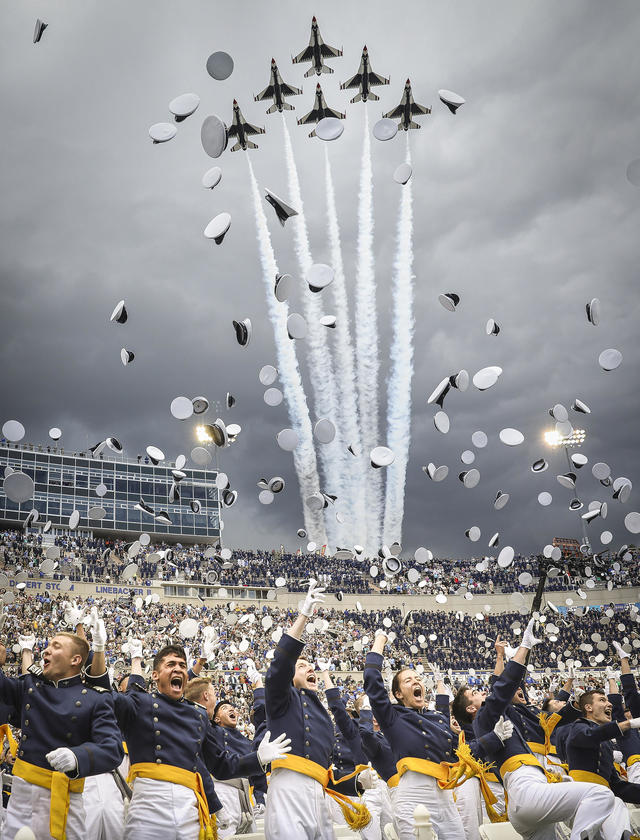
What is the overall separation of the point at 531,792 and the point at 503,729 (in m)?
0.61

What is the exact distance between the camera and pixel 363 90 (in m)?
31.5

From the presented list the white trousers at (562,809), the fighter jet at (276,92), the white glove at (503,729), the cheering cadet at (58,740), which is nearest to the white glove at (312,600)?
the cheering cadet at (58,740)

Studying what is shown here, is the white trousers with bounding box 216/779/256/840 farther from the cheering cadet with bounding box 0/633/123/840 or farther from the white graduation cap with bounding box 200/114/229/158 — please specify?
the white graduation cap with bounding box 200/114/229/158

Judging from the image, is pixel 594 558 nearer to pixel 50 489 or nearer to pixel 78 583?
pixel 78 583

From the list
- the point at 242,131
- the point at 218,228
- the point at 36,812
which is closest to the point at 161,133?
the point at 218,228

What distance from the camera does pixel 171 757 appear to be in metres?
4.52

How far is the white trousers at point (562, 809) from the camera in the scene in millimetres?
4949

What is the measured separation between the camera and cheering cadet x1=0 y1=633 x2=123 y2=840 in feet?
13.6

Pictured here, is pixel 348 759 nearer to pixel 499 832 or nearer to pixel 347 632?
pixel 499 832

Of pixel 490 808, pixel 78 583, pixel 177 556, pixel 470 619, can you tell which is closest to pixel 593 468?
pixel 490 808

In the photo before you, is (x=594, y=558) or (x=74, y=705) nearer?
(x=74, y=705)

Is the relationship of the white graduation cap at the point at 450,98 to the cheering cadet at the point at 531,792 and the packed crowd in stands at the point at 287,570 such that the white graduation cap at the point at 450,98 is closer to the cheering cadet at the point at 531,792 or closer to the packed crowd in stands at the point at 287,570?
the cheering cadet at the point at 531,792

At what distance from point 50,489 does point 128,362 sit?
49861 millimetres

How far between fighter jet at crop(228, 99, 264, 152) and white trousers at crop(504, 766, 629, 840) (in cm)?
3327
